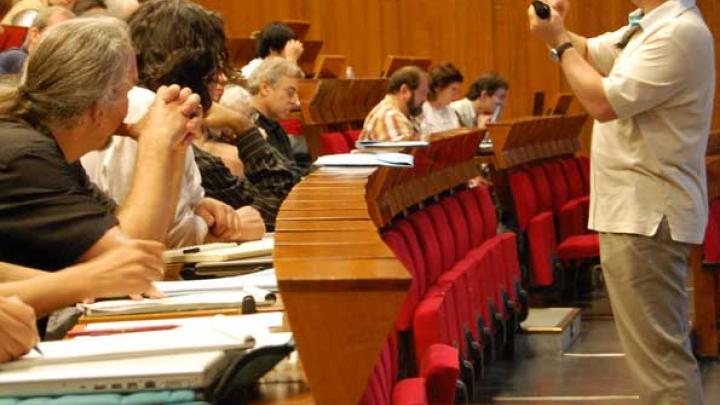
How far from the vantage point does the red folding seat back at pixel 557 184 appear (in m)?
6.90

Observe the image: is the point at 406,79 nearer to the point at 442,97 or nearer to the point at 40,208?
the point at 442,97

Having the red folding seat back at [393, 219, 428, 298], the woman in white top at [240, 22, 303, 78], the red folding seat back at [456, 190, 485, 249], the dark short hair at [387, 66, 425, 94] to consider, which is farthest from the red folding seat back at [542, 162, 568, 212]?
the red folding seat back at [393, 219, 428, 298]

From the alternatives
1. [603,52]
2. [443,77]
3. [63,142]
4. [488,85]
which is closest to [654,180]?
[603,52]

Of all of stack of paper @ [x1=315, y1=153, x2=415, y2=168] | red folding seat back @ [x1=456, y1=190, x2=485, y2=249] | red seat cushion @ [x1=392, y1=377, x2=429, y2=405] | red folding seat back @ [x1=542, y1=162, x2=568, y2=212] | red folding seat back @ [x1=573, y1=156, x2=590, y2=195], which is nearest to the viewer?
red seat cushion @ [x1=392, y1=377, x2=429, y2=405]

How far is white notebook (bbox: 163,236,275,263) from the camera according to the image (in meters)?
2.37

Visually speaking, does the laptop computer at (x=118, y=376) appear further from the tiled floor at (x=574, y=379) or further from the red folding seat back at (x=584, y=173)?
the red folding seat back at (x=584, y=173)

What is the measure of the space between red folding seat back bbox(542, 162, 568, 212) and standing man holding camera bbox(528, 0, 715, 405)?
3998 mm

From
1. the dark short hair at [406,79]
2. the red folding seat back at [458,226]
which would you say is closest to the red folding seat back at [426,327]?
the red folding seat back at [458,226]

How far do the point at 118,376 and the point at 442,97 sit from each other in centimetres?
659

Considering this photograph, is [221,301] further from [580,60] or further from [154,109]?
[580,60]

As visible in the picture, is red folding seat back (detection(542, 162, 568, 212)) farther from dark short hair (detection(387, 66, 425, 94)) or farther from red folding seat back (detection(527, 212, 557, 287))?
dark short hair (detection(387, 66, 425, 94))

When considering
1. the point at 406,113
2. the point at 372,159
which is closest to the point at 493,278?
the point at 372,159

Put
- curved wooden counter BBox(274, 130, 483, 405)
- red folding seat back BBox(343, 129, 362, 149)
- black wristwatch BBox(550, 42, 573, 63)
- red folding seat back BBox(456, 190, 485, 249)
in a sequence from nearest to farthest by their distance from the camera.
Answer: curved wooden counter BBox(274, 130, 483, 405) → black wristwatch BBox(550, 42, 573, 63) → red folding seat back BBox(456, 190, 485, 249) → red folding seat back BBox(343, 129, 362, 149)

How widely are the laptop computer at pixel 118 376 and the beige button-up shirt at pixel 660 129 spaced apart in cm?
157
